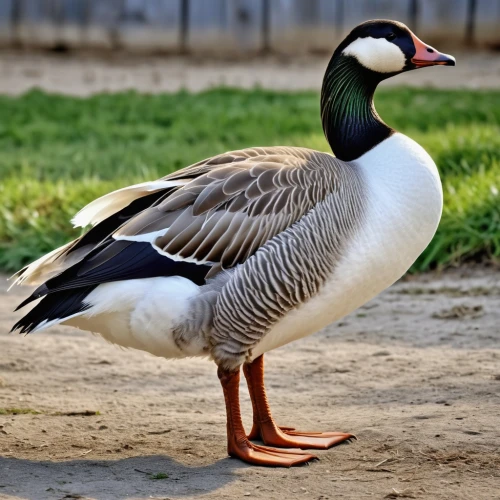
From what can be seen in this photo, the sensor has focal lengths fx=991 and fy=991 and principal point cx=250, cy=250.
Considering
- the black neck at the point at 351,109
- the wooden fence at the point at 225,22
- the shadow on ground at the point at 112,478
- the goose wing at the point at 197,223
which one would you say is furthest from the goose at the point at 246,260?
the wooden fence at the point at 225,22

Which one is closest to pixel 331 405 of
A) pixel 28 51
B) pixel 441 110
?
pixel 441 110

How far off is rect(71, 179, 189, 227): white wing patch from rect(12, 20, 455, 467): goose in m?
0.01

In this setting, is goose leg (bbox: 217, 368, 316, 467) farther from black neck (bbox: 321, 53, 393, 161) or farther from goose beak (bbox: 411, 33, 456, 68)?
goose beak (bbox: 411, 33, 456, 68)

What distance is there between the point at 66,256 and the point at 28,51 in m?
12.1

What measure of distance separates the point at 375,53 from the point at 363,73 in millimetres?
115

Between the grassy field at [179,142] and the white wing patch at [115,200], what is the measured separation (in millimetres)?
2920

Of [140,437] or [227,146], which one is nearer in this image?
[140,437]

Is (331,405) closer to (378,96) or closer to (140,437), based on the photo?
(140,437)

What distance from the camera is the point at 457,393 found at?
15.6 ft

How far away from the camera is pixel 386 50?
4605 millimetres

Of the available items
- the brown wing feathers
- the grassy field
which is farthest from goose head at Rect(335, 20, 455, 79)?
the grassy field

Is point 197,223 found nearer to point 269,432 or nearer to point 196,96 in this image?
point 269,432

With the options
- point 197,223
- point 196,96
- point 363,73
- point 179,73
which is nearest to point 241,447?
point 197,223

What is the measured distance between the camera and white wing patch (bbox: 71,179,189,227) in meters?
4.43
